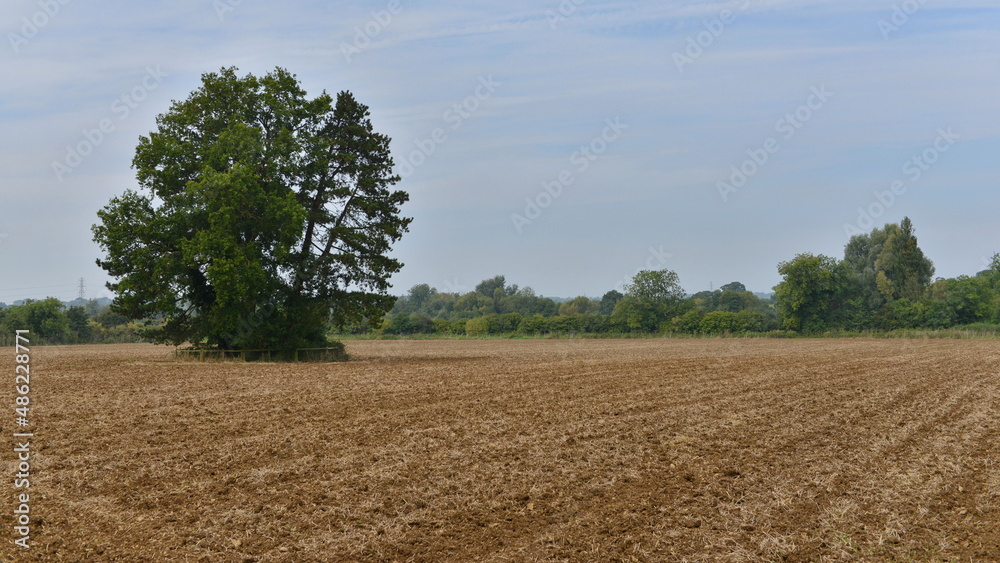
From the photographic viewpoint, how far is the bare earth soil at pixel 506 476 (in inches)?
303

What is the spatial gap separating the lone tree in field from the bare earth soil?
421 inches

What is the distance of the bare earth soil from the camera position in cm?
769

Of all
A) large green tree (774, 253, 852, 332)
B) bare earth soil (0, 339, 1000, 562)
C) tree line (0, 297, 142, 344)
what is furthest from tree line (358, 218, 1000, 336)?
bare earth soil (0, 339, 1000, 562)

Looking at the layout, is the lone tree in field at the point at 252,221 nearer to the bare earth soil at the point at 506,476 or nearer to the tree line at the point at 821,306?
the bare earth soil at the point at 506,476

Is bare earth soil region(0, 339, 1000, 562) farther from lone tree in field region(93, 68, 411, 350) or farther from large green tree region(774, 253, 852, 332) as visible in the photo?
large green tree region(774, 253, 852, 332)

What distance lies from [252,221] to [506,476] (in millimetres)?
23288

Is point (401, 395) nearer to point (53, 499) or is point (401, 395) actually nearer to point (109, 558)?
point (53, 499)

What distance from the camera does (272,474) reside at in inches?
403

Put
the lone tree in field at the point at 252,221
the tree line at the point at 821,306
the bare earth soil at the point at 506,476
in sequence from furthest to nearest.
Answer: the tree line at the point at 821,306 < the lone tree in field at the point at 252,221 < the bare earth soil at the point at 506,476

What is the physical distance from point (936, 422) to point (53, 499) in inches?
617

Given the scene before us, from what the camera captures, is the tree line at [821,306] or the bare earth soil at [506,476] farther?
the tree line at [821,306]

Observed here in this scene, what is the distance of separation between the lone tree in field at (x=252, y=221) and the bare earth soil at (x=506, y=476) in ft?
35.1

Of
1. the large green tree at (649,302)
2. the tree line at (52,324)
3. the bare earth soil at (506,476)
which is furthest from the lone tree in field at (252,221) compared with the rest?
the large green tree at (649,302)

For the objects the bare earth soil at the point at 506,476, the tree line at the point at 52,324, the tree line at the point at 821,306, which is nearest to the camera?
the bare earth soil at the point at 506,476
